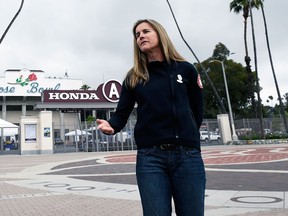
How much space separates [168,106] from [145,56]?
419 millimetres

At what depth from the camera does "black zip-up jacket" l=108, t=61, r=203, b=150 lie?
199 centimetres

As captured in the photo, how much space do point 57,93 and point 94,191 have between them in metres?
26.4

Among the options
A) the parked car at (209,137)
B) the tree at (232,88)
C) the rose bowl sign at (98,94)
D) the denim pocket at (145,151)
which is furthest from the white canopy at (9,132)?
the tree at (232,88)

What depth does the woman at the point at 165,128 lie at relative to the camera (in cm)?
196

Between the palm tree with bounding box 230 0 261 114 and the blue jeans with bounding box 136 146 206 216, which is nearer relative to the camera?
the blue jeans with bounding box 136 146 206 216

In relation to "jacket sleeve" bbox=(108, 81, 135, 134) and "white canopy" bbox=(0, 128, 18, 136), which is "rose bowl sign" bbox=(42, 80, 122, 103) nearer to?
"white canopy" bbox=(0, 128, 18, 136)

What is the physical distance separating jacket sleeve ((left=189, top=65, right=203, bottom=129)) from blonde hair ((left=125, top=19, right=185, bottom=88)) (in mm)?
160

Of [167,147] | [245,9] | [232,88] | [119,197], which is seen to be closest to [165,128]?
[167,147]

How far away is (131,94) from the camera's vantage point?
2.22m

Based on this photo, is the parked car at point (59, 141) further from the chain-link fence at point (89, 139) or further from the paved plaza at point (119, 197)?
the paved plaza at point (119, 197)

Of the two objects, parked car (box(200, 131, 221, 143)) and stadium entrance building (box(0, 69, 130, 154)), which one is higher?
stadium entrance building (box(0, 69, 130, 154))

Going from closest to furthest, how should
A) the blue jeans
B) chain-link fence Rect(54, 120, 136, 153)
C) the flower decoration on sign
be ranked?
the blue jeans < chain-link fence Rect(54, 120, 136, 153) < the flower decoration on sign

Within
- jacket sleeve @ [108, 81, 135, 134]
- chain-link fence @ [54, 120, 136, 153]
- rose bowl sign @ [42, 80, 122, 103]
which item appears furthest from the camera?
rose bowl sign @ [42, 80, 122, 103]

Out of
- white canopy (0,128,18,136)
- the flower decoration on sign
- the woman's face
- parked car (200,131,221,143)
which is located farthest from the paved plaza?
the flower decoration on sign
